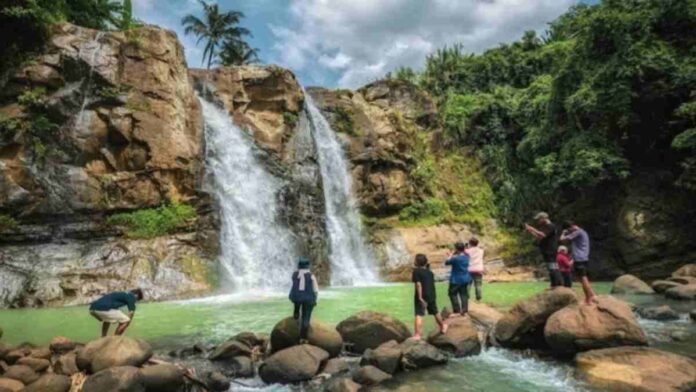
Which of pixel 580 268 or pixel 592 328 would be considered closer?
pixel 592 328

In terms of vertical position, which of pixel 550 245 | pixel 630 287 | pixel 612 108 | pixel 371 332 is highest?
pixel 612 108

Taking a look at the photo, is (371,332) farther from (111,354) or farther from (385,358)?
(111,354)

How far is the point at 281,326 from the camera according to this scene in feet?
32.9

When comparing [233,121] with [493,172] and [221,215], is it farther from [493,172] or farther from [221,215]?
[493,172]

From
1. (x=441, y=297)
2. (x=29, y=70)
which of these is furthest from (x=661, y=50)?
(x=29, y=70)

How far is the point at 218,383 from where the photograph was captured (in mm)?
8539

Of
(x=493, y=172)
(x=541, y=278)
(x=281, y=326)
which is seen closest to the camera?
(x=281, y=326)

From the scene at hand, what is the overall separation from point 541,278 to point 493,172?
10.7 metres

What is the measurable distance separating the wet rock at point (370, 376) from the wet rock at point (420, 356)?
1.92 feet

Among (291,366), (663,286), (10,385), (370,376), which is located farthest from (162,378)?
(663,286)

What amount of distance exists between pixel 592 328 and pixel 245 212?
64.1 feet

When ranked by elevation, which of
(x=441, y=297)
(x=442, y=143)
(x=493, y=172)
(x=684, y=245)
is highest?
(x=442, y=143)

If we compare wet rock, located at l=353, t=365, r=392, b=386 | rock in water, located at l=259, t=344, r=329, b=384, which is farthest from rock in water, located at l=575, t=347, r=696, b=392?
rock in water, located at l=259, t=344, r=329, b=384

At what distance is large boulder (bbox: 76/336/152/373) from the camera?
Result: 8398 millimetres
